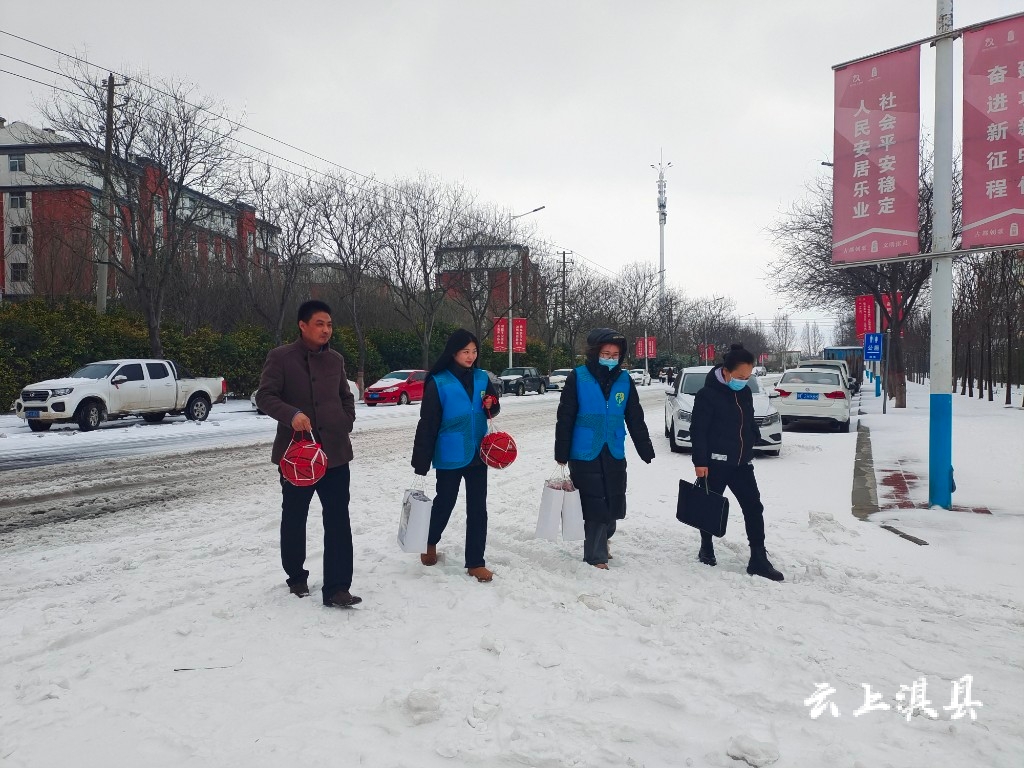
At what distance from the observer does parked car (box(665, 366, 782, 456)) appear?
12.7 metres

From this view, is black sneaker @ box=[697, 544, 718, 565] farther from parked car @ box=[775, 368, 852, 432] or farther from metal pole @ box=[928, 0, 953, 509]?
parked car @ box=[775, 368, 852, 432]

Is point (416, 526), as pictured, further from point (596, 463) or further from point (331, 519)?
point (596, 463)

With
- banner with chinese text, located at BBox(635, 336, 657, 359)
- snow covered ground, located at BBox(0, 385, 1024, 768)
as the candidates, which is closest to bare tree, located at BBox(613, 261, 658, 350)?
banner with chinese text, located at BBox(635, 336, 657, 359)

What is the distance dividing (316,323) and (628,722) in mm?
2788

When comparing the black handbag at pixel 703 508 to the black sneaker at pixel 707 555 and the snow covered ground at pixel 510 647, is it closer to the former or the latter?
the black sneaker at pixel 707 555

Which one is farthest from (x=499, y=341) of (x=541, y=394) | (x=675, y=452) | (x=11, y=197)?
(x=11, y=197)

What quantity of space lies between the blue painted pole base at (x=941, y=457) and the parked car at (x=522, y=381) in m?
29.2

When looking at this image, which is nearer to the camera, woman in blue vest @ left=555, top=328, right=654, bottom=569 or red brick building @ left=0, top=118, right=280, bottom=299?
woman in blue vest @ left=555, top=328, right=654, bottom=569

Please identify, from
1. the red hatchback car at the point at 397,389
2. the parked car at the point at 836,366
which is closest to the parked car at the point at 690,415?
the parked car at the point at 836,366

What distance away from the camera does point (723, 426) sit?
569cm

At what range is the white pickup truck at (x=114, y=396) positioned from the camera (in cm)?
1614

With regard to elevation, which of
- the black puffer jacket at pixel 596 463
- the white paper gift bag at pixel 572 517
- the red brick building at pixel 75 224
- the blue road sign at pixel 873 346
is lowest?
the white paper gift bag at pixel 572 517

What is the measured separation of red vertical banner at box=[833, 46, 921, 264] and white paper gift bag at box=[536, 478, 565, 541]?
15.9 feet

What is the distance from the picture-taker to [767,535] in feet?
21.9
